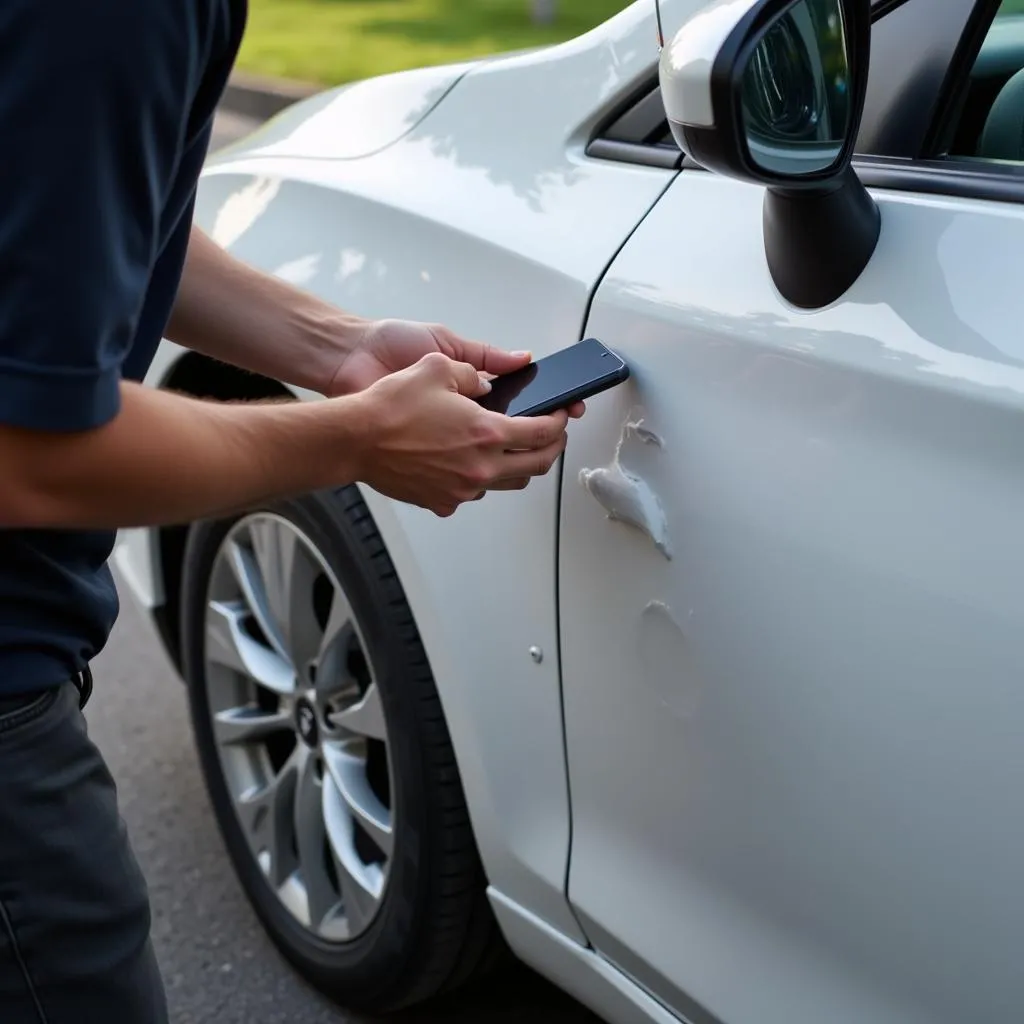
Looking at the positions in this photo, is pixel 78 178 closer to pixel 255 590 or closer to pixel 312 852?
pixel 255 590

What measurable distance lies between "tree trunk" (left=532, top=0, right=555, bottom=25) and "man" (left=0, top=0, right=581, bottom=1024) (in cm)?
850

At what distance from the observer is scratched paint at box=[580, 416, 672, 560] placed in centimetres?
142

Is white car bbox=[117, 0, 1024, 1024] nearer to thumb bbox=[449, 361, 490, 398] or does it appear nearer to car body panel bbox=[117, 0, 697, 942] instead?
car body panel bbox=[117, 0, 697, 942]

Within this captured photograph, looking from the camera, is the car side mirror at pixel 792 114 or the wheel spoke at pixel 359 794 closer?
the car side mirror at pixel 792 114

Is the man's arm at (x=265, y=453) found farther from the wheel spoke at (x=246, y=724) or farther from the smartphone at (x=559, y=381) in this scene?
the wheel spoke at (x=246, y=724)

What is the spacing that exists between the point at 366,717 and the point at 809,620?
83cm

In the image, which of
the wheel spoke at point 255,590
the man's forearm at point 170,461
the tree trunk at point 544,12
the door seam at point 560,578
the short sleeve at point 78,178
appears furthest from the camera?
the tree trunk at point 544,12

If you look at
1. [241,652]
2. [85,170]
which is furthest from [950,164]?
[241,652]

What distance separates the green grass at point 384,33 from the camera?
29.3 ft

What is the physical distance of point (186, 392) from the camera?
2.29 m

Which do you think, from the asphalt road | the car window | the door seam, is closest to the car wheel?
the asphalt road

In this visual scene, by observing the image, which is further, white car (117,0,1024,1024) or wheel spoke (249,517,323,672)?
wheel spoke (249,517,323,672)

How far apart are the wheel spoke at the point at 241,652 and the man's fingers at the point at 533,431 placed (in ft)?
2.87

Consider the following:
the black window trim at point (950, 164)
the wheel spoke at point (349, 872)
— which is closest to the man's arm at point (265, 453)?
the black window trim at point (950, 164)
